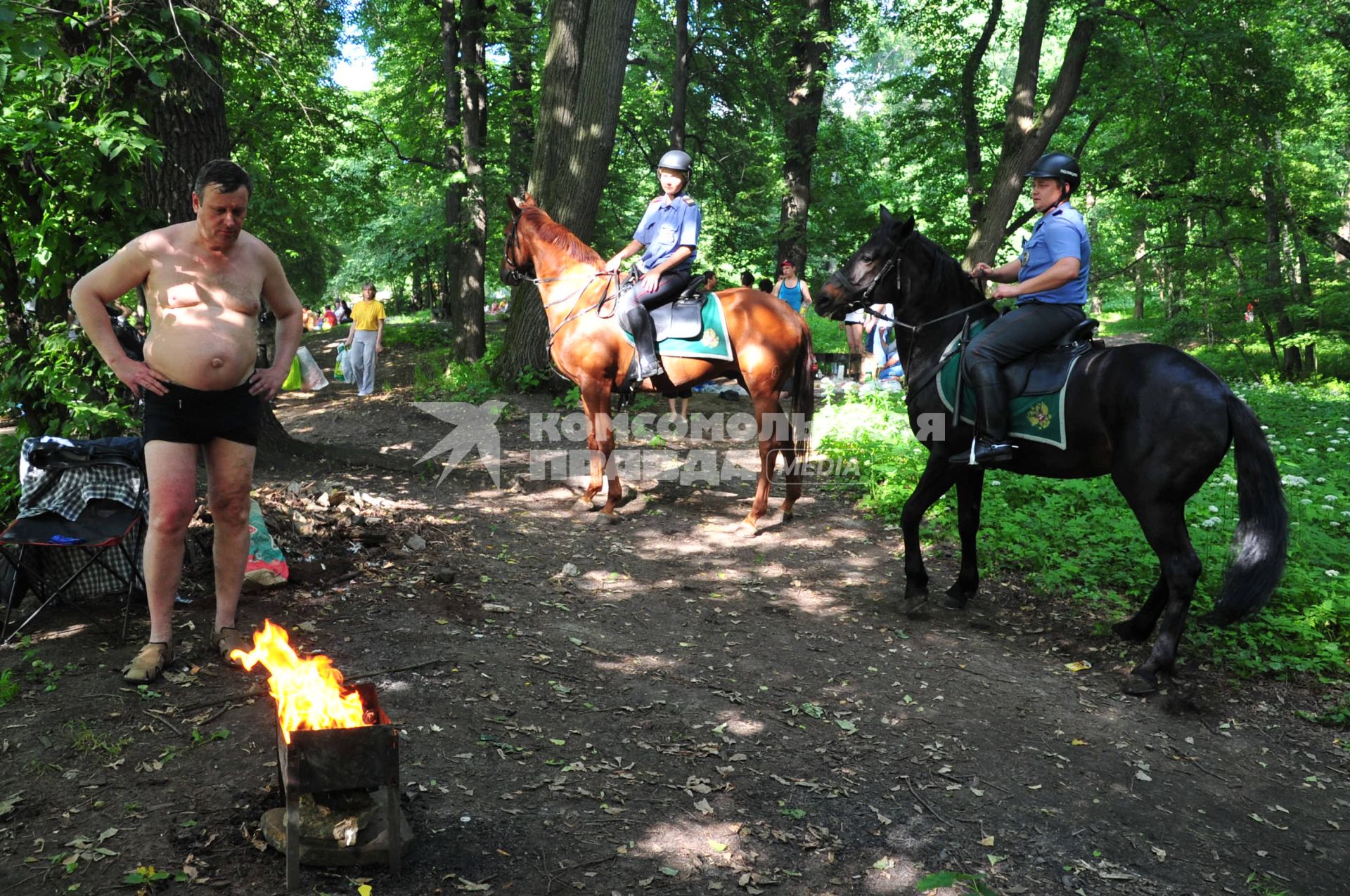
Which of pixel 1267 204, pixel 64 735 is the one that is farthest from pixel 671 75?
pixel 64 735

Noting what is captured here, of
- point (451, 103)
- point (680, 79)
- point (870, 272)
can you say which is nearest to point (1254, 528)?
point (870, 272)

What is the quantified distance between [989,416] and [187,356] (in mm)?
4616

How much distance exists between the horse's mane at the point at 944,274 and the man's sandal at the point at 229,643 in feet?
16.3

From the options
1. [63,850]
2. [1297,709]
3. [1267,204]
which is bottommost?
[1297,709]

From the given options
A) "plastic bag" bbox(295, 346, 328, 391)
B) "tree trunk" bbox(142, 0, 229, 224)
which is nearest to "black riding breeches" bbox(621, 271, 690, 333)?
"tree trunk" bbox(142, 0, 229, 224)

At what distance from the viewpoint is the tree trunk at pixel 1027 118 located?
548 inches

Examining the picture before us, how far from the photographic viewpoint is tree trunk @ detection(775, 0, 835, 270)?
19266 mm

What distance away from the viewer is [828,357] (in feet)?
60.6

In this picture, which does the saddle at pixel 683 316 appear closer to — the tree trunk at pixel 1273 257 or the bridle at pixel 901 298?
the bridle at pixel 901 298

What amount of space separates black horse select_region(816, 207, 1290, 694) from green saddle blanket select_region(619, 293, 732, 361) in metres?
1.74

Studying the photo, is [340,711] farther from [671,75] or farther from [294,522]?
[671,75]

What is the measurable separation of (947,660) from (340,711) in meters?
3.77

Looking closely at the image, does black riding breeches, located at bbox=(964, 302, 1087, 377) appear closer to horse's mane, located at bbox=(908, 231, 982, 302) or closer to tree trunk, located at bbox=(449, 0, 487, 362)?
horse's mane, located at bbox=(908, 231, 982, 302)

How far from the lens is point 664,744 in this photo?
4145 mm
